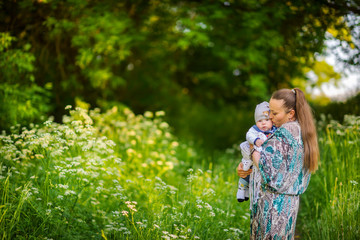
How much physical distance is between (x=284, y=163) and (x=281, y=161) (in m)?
0.03

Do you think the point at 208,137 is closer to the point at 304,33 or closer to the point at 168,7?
the point at 168,7

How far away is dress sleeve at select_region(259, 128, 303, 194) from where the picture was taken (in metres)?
2.76

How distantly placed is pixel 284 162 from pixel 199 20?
4.36 metres

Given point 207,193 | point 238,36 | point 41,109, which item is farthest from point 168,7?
point 207,193

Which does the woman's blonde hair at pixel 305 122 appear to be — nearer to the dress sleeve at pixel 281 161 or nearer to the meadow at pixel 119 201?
the dress sleeve at pixel 281 161

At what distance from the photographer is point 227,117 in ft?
37.7

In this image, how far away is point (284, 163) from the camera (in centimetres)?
278

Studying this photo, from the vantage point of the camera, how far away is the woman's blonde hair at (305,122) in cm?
279

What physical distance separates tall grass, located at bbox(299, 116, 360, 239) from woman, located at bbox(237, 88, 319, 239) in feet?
4.01

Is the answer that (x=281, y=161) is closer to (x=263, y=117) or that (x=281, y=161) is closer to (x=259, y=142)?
(x=259, y=142)

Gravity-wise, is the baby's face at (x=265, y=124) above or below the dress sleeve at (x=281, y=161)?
above

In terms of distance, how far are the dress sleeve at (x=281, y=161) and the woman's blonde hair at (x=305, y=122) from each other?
0.23 feet

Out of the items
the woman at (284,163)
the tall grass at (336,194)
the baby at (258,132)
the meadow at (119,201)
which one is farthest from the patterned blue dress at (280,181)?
the tall grass at (336,194)

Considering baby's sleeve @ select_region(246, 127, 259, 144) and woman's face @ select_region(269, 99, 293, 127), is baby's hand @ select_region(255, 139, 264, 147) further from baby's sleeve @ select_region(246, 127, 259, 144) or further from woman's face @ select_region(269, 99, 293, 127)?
woman's face @ select_region(269, 99, 293, 127)
